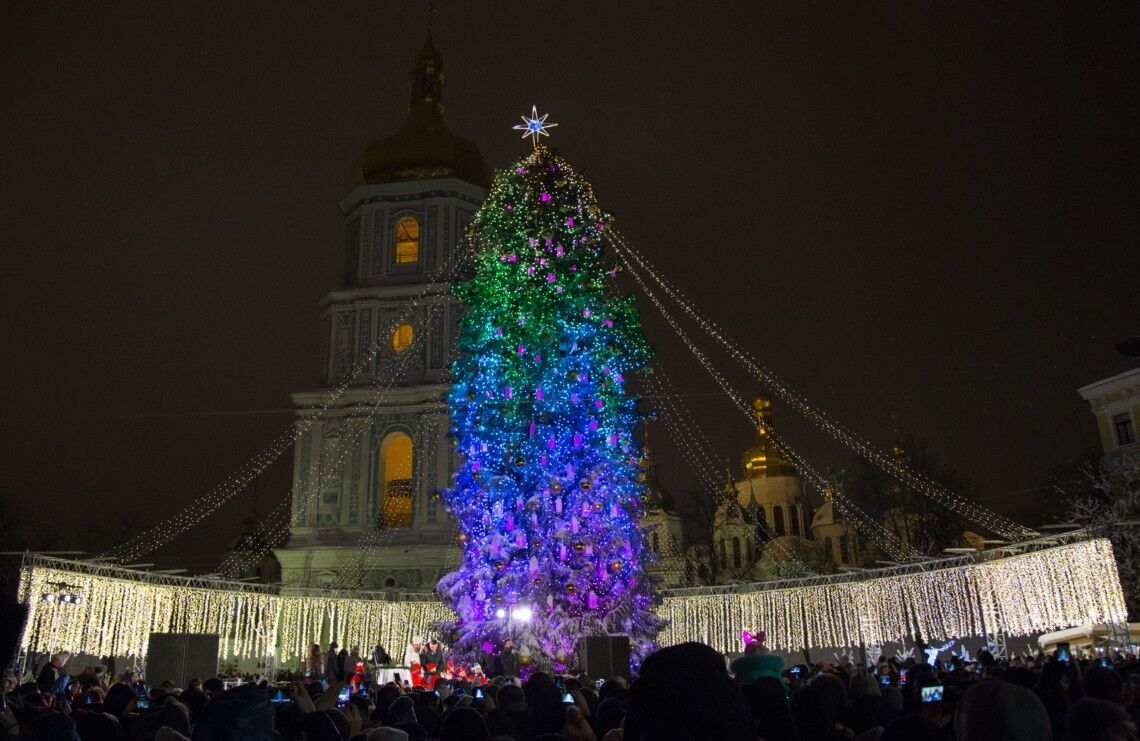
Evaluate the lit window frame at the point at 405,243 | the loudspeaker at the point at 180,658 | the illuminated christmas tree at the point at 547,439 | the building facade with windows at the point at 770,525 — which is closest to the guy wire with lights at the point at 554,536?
the illuminated christmas tree at the point at 547,439

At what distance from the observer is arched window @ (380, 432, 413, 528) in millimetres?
35500

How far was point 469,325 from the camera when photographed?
60.4 feet

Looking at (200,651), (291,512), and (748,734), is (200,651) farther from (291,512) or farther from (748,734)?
(291,512)

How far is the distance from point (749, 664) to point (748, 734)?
14.7 feet

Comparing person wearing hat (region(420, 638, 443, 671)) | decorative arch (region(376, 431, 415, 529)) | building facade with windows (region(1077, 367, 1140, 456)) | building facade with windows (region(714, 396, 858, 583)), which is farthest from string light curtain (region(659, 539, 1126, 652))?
building facade with windows (region(714, 396, 858, 583))

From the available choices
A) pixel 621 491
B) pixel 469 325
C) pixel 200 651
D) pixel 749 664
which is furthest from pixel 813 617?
pixel 749 664

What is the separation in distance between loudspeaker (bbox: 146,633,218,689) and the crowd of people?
1.00m

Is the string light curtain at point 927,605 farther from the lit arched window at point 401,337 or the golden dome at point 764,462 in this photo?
the golden dome at point 764,462

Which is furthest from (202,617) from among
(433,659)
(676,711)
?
(676,711)

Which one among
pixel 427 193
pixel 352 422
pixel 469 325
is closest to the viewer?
pixel 469 325

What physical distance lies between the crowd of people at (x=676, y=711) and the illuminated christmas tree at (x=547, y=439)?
18.7 feet

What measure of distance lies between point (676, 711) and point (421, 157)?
38472 millimetres

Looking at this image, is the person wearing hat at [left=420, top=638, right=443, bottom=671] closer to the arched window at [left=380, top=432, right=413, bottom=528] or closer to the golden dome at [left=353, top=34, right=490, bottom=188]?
the arched window at [left=380, top=432, right=413, bottom=528]

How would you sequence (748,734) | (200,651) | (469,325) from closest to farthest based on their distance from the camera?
(748,734), (200,651), (469,325)
